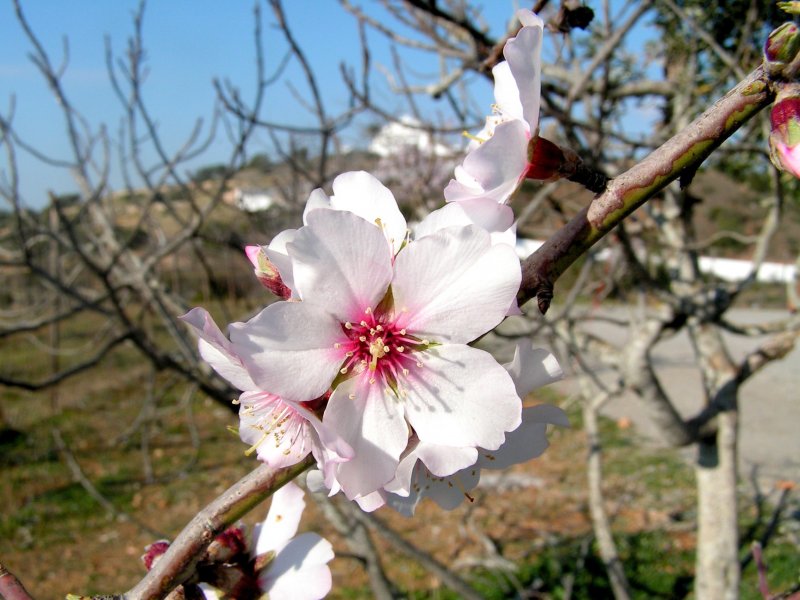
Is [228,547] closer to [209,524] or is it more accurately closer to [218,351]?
[209,524]

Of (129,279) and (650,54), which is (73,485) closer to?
(129,279)

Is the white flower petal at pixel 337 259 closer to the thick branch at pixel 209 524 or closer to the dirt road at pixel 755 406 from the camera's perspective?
the thick branch at pixel 209 524

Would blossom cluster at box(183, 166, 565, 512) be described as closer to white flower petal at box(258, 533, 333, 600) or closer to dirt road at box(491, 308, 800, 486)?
white flower petal at box(258, 533, 333, 600)

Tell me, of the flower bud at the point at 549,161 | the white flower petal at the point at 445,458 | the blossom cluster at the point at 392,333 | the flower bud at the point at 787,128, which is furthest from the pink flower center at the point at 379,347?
the flower bud at the point at 787,128

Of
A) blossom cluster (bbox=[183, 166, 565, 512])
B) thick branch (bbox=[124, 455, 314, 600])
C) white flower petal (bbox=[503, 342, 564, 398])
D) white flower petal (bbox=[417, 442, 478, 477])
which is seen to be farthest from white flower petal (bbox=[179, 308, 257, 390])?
white flower petal (bbox=[503, 342, 564, 398])

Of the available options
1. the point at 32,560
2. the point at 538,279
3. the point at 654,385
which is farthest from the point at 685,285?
the point at 32,560

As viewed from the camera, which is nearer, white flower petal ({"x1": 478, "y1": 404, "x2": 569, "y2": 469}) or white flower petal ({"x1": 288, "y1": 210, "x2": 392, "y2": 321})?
white flower petal ({"x1": 288, "y1": 210, "x2": 392, "y2": 321})

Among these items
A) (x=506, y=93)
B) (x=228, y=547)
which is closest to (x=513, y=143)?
(x=506, y=93)
